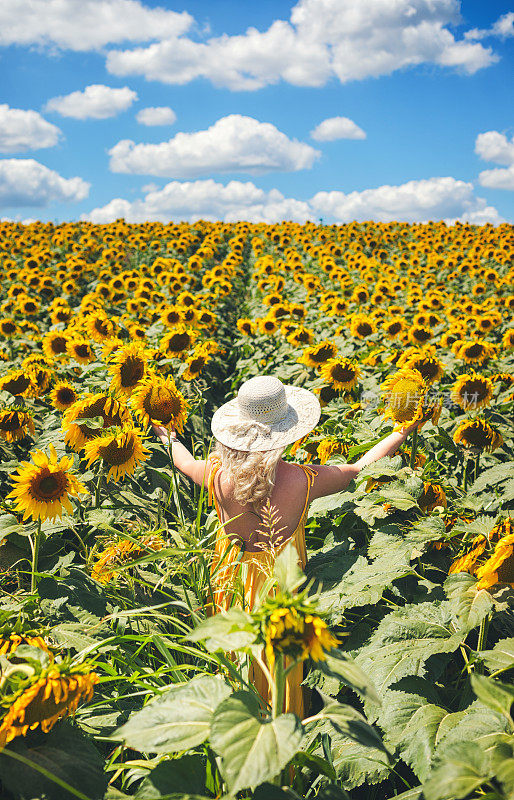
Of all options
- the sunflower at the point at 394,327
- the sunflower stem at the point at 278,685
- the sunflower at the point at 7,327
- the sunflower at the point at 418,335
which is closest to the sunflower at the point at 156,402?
the sunflower stem at the point at 278,685

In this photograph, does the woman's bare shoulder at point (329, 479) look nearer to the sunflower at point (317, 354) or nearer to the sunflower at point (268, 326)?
the sunflower at point (317, 354)

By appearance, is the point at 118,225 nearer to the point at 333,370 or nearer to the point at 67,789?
the point at 333,370

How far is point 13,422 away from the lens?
3799 millimetres

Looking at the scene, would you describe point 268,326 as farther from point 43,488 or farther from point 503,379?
point 43,488

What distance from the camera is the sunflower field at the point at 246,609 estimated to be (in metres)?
1.24

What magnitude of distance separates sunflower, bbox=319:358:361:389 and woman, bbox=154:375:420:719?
1932 millimetres

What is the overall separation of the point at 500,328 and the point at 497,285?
10.8 ft

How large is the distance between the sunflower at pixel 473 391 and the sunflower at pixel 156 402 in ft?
7.32

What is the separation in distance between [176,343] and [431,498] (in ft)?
11.0

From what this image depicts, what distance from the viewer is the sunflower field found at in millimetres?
1238

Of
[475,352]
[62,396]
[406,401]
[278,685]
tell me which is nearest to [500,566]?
[278,685]

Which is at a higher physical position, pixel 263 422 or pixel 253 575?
pixel 263 422

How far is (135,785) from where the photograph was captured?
1.84m

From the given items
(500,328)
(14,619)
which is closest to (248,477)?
(14,619)
